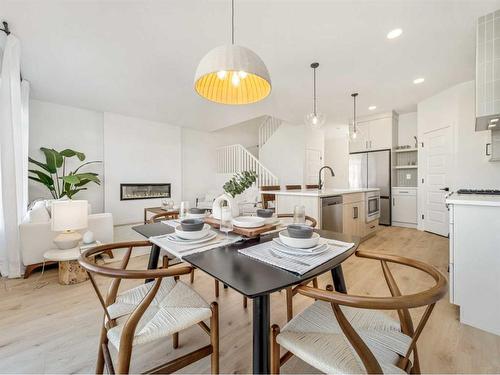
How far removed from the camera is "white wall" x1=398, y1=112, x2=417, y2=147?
5028 mm

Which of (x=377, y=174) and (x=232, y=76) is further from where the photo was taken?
(x=377, y=174)

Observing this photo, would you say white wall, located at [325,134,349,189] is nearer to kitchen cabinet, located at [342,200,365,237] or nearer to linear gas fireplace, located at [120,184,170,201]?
kitchen cabinet, located at [342,200,365,237]

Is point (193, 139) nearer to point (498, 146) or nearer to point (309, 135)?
point (309, 135)

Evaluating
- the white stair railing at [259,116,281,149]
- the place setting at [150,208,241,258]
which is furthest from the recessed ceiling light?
the white stair railing at [259,116,281,149]

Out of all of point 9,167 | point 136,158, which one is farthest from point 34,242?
point 136,158

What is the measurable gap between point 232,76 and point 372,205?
3.68 meters

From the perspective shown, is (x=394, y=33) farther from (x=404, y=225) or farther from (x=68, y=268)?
(x=68, y=268)

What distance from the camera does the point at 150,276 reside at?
33.7 inches

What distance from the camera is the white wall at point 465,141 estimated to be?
11.3 ft

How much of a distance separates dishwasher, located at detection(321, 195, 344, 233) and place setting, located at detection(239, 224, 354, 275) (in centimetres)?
189

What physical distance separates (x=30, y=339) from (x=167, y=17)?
283cm

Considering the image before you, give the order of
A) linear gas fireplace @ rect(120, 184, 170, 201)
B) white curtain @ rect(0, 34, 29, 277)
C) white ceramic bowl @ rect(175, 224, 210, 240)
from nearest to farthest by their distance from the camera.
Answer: white ceramic bowl @ rect(175, 224, 210, 240) < white curtain @ rect(0, 34, 29, 277) < linear gas fireplace @ rect(120, 184, 170, 201)

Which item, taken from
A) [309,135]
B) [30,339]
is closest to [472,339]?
[30,339]

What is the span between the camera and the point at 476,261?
1617mm
